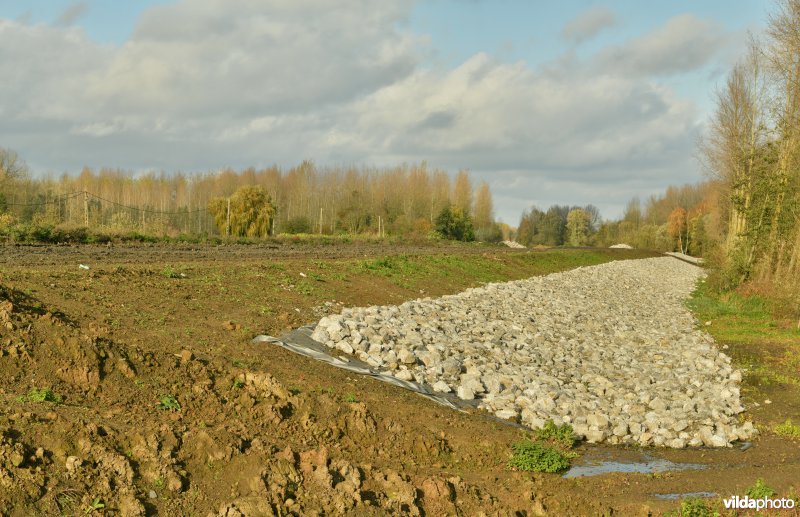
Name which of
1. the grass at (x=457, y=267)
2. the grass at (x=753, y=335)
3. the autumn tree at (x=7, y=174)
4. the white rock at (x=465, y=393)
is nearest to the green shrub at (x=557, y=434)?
the white rock at (x=465, y=393)

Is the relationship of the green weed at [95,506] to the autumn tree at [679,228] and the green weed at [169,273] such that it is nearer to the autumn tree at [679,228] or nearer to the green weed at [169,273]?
the green weed at [169,273]

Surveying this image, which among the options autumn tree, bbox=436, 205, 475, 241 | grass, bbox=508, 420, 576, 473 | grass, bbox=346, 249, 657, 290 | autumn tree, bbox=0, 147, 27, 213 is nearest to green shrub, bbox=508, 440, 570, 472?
grass, bbox=508, 420, 576, 473

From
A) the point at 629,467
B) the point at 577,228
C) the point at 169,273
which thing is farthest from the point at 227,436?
the point at 577,228

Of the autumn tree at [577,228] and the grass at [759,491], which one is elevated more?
the autumn tree at [577,228]

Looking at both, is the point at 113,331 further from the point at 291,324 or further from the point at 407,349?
the point at 407,349

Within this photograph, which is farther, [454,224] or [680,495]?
[454,224]

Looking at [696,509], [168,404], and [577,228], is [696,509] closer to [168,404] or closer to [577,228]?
[168,404]

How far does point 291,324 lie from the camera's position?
41.9ft

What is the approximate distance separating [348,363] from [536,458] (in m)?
3.78

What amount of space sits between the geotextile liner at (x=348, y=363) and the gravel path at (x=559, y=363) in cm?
18

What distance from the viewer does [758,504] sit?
6980mm

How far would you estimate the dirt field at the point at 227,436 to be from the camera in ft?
20.4

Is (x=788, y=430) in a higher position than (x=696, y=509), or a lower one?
lower

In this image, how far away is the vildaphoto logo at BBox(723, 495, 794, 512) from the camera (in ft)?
22.7
